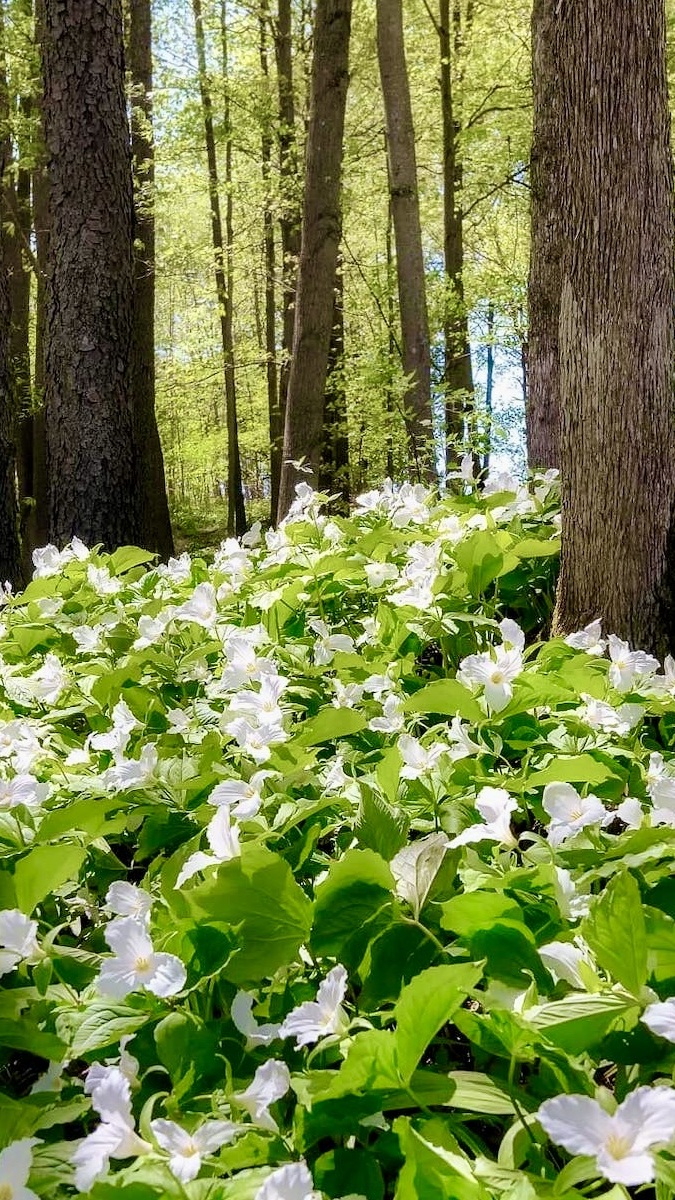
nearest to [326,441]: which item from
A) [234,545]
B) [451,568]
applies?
[234,545]

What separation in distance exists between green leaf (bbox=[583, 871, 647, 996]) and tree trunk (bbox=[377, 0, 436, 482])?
292 inches

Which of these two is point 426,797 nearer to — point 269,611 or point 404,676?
point 404,676

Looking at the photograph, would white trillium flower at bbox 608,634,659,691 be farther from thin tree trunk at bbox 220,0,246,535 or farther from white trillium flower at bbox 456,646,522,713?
thin tree trunk at bbox 220,0,246,535

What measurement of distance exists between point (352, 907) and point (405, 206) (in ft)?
28.1

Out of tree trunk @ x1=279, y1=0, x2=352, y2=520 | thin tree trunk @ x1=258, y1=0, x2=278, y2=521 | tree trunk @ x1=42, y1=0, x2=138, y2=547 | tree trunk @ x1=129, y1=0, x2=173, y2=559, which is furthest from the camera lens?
thin tree trunk @ x1=258, y1=0, x2=278, y2=521

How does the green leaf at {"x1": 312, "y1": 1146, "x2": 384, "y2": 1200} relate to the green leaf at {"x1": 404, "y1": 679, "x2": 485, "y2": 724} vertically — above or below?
below

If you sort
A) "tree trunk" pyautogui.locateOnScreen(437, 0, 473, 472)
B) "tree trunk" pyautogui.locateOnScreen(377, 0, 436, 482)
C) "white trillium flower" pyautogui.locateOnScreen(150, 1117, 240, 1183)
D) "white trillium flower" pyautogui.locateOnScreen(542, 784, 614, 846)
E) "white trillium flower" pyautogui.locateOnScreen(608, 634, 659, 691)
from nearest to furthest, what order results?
"white trillium flower" pyautogui.locateOnScreen(150, 1117, 240, 1183), "white trillium flower" pyautogui.locateOnScreen(542, 784, 614, 846), "white trillium flower" pyautogui.locateOnScreen(608, 634, 659, 691), "tree trunk" pyautogui.locateOnScreen(377, 0, 436, 482), "tree trunk" pyautogui.locateOnScreen(437, 0, 473, 472)

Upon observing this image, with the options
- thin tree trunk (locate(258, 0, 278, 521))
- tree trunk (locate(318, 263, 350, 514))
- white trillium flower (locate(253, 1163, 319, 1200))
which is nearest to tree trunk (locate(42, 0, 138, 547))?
white trillium flower (locate(253, 1163, 319, 1200))

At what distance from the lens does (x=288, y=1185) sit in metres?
0.65

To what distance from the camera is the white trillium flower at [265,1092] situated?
0.79 meters

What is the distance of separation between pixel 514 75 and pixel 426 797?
1373cm

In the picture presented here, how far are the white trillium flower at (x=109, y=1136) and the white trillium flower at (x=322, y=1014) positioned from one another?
0.14 m

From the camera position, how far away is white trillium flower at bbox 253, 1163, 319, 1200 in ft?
2.12

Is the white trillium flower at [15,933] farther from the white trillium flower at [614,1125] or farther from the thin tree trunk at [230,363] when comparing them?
the thin tree trunk at [230,363]
